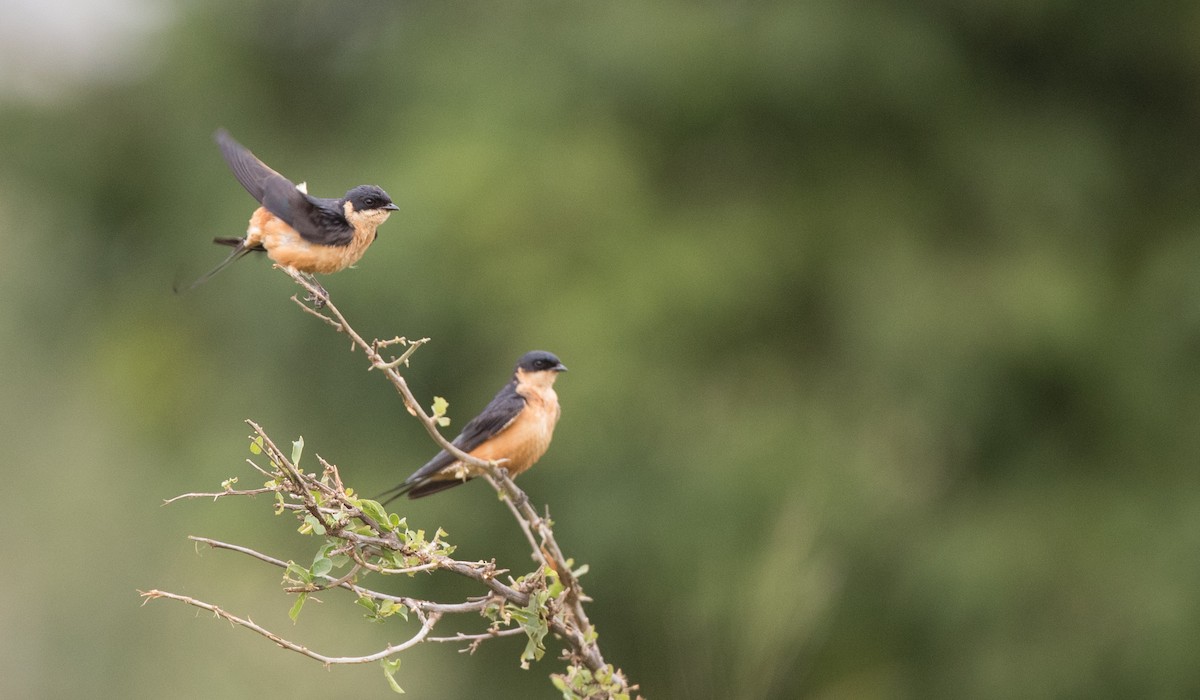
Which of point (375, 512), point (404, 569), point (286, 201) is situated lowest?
point (404, 569)

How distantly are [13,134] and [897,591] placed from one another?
7.44 metres

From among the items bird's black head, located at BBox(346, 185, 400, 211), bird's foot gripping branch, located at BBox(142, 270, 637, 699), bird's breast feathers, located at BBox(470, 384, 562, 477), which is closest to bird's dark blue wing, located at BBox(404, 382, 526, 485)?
bird's breast feathers, located at BBox(470, 384, 562, 477)

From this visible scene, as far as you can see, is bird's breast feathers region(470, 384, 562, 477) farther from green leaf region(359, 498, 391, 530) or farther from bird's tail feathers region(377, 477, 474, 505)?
green leaf region(359, 498, 391, 530)

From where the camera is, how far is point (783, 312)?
882 centimetres

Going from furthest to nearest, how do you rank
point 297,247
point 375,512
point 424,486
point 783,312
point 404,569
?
point 783,312
point 424,486
point 297,247
point 375,512
point 404,569

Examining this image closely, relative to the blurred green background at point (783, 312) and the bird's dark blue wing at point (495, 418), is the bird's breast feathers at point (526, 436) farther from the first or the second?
the blurred green background at point (783, 312)

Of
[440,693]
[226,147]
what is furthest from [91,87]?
[226,147]

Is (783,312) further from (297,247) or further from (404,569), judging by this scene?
(404,569)

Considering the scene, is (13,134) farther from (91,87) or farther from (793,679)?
(793,679)

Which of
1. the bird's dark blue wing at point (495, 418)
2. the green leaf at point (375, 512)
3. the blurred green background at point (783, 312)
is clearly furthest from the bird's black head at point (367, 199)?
the blurred green background at point (783, 312)

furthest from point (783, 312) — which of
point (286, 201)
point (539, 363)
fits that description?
point (286, 201)

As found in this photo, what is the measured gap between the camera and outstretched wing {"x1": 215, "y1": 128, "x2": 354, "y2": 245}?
7.70 ft

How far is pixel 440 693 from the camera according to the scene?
1014 cm

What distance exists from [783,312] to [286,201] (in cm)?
663
